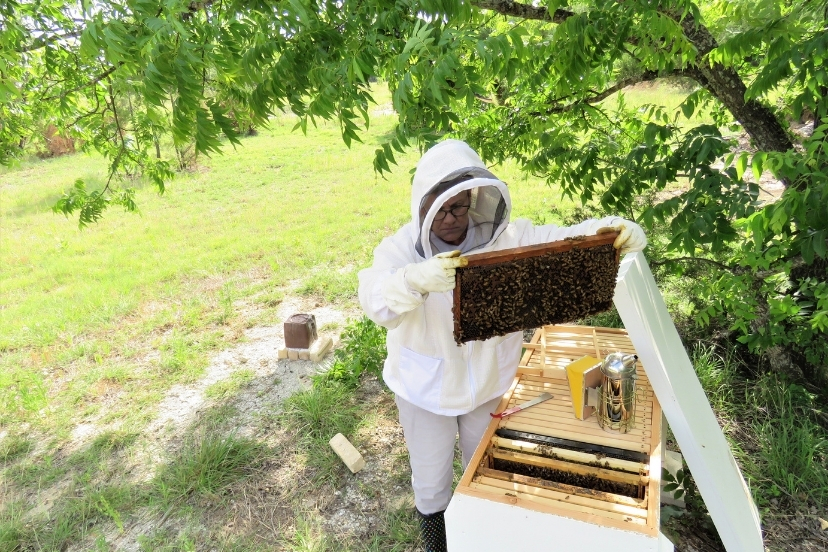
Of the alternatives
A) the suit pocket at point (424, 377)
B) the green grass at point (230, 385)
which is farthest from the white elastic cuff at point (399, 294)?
the green grass at point (230, 385)

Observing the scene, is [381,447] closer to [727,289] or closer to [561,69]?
[727,289]

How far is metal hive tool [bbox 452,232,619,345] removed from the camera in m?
1.96

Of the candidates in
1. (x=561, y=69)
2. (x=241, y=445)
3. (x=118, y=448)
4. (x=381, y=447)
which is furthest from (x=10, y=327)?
(x=561, y=69)

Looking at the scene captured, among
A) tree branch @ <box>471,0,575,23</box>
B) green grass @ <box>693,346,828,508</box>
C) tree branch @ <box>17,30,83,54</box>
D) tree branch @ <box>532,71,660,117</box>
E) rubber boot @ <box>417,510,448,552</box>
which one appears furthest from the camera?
tree branch @ <box>532,71,660,117</box>

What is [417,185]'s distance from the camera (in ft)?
6.99

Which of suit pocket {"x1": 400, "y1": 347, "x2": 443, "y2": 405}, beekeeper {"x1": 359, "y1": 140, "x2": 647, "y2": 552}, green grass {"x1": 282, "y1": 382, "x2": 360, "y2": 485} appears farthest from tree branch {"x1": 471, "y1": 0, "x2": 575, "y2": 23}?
green grass {"x1": 282, "y1": 382, "x2": 360, "y2": 485}

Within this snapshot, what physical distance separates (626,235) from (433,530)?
5.97 ft

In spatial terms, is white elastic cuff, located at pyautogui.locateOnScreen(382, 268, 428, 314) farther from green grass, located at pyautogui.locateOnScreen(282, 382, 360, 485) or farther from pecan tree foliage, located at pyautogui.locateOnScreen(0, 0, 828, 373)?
green grass, located at pyautogui.locateOnScreen(282, 382, 360, 485)

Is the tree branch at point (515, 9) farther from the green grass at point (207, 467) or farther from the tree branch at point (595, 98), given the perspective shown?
the green grass at point (207, 467)

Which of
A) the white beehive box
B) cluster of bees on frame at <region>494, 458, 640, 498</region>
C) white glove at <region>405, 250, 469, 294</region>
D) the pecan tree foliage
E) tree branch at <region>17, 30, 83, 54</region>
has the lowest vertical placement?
cluster of bees on frame at <region>494, 458, 640, 498</region>

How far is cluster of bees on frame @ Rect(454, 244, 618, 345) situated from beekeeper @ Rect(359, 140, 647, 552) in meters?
0.12

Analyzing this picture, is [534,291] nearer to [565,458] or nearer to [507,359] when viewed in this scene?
[507,359]

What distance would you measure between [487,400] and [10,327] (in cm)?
674

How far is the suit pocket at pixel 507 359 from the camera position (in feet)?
8.09
